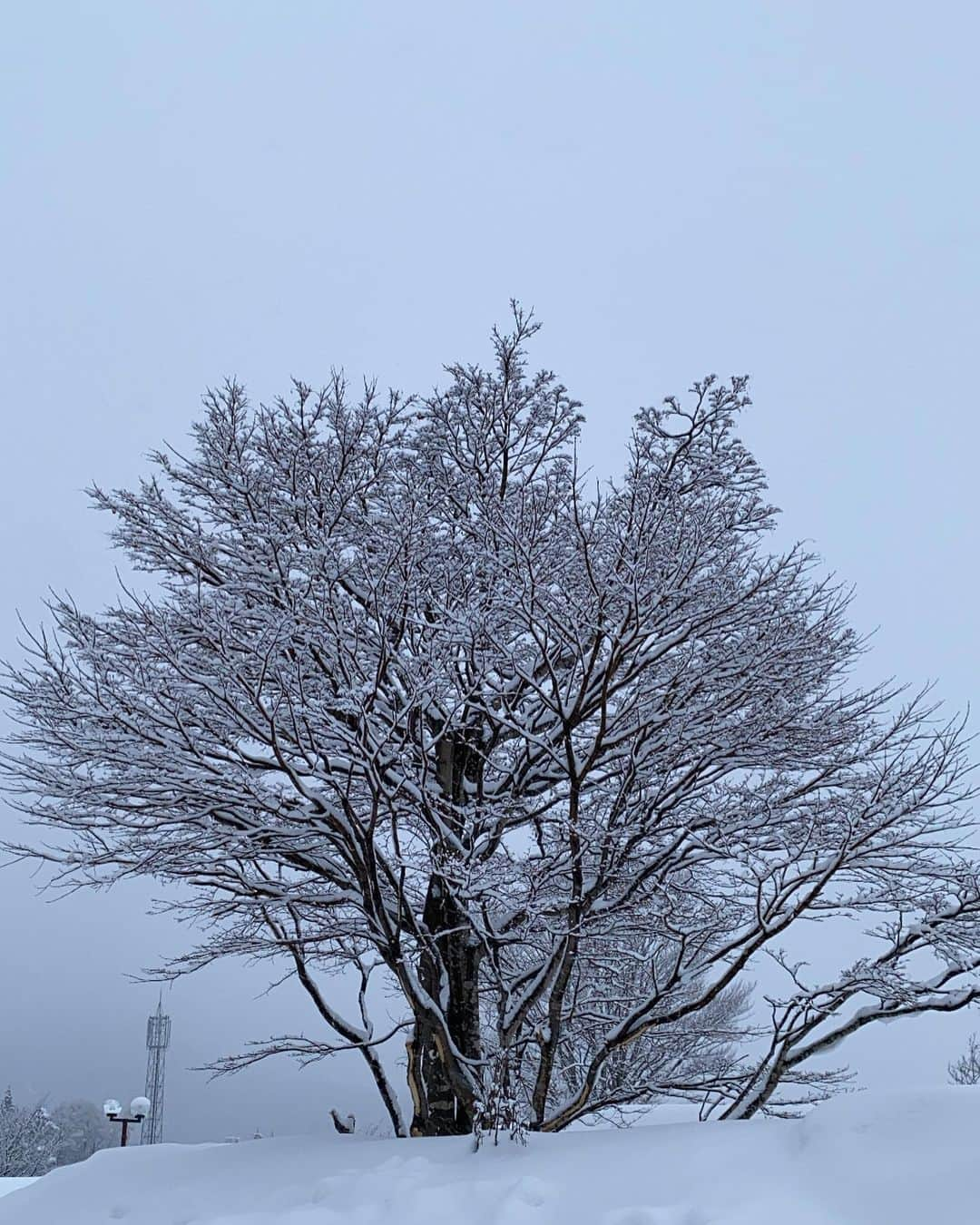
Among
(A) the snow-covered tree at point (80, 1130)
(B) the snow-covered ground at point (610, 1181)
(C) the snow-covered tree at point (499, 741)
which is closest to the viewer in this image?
(B) the snow-covered ground at point (610, 1181)

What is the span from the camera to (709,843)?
6211mm

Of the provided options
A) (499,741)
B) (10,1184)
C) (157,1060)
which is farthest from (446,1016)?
(157,1060)

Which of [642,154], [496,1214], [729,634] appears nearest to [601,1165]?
[496,1214]

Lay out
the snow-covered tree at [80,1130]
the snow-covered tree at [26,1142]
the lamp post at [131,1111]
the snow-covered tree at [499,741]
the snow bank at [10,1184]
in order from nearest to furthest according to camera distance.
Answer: the snow-covered tree at [499,741] < the snow bank at [10,1184] < the lamp post at [131,1111] < the snow-covered tree at [26,1142] < the snow-covered tree at [80,1130]

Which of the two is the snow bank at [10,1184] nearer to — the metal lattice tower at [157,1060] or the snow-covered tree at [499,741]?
the snow-covered tree at [499,741]

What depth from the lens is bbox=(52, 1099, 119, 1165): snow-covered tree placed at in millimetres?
45156

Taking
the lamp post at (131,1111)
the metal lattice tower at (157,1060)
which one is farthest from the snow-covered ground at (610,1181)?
Result: the metal lattice tower at (157,1060)

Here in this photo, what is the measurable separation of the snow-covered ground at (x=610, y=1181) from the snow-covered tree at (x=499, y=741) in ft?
1.96

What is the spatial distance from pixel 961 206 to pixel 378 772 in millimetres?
100885

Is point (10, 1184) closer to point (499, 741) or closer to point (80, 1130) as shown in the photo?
point (499, 741)

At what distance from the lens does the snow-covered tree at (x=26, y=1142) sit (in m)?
28.9

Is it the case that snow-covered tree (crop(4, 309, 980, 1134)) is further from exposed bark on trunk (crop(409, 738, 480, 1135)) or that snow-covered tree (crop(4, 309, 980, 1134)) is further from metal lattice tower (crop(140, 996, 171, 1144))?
metal lattice tower (crop(140, 996, 171, 1144))

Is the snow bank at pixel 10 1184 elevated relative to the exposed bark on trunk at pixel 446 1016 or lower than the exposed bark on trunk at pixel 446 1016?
lower

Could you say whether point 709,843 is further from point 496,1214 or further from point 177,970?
point 177,970
